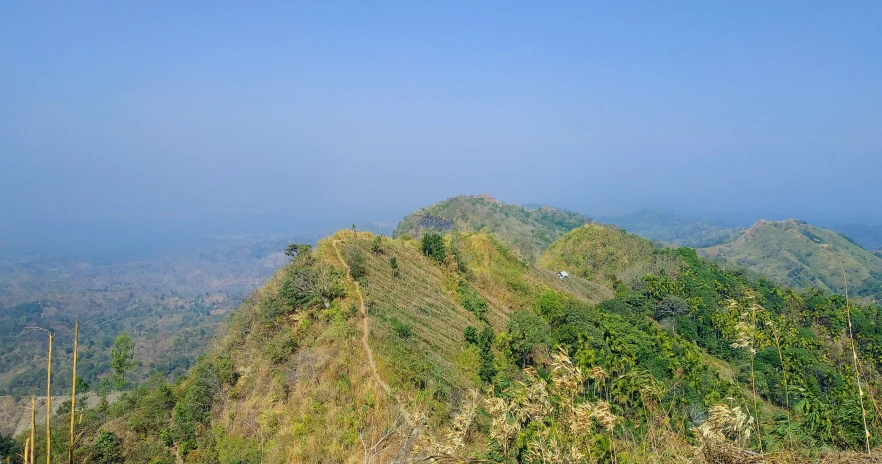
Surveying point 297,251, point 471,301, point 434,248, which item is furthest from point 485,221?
point 297,251

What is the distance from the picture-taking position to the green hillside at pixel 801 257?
4483 inches

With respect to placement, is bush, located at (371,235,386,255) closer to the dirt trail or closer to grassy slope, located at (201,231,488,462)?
grassy slope, located at (201,231,488,462)

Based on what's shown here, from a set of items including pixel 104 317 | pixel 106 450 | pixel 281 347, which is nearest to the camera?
pixel 106 450

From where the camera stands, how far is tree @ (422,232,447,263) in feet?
107

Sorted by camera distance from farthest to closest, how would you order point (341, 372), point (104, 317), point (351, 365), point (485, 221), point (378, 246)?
point (104, 317) → point (485, 221) → point (378, 246) → point (351, 365) → point (341, 372)

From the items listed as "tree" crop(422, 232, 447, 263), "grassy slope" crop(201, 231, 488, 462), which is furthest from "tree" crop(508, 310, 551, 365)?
"tree" crop(422, 232, 447, 263)

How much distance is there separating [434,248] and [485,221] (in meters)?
69.8

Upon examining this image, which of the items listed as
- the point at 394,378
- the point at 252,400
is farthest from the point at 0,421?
the point at 394,378

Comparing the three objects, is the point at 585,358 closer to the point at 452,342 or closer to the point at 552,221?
the point at 452,342

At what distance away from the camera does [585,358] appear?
23.3 m

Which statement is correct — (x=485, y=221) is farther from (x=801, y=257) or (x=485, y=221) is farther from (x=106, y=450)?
(x=801, y=257)

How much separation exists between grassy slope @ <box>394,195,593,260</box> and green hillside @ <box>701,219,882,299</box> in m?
54.0

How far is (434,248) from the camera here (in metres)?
33.0

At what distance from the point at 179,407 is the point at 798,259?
513 feet
